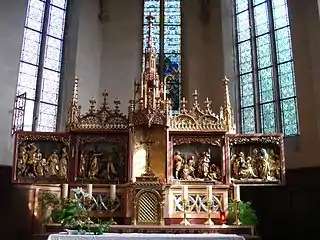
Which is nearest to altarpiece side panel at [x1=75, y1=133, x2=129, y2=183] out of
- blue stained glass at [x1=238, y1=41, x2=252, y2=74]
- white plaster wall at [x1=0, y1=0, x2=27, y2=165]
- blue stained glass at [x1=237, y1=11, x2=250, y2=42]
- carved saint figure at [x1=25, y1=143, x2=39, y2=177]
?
carved saint figure at [x1=25, y1=143, x2=39, y2=177]

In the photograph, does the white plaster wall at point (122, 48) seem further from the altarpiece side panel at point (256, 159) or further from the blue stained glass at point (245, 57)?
the altarpiece side panel at point (256, 159)

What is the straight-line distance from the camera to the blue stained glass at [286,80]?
1309 cm

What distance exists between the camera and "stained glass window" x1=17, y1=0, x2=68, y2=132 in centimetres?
1346

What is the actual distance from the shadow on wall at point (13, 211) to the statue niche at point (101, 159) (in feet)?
8.22

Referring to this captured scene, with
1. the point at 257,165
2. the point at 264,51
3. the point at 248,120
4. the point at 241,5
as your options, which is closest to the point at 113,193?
the point at 257,165

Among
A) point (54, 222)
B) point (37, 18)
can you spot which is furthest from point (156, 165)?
point (37, 18)

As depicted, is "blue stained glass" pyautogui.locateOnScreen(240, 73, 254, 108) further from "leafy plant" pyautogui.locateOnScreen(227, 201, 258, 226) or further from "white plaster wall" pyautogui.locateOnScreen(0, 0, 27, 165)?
"white plaster wall" pyautogui.locateOnScreen(0, 0, 27, 165)

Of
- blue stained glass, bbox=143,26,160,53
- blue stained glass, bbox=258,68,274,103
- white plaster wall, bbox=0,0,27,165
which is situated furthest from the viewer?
blue stained glass, bbox=143,26,160,53

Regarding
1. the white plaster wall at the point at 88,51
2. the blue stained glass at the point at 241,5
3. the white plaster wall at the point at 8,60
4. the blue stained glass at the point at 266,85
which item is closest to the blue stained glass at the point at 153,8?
the white plaster wall at the point at 88,51

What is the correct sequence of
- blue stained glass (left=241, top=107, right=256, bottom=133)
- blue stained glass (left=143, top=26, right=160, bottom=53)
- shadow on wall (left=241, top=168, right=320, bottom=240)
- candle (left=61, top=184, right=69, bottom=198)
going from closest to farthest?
candle (left=61, top=184, right=69, bottom=198) → shadow on wall (left=241, top=168, right=320, bottom=240) → blue stained glass (left=241, top=107, right=256, bottom=133) → blue stained glass (left=143, top=26, right=160, bottom=53)

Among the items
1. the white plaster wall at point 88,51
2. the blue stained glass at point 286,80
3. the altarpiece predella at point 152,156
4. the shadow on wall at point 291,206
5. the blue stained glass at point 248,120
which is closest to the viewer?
the altarpiece predella at point 152,156

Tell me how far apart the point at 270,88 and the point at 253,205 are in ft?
12.0

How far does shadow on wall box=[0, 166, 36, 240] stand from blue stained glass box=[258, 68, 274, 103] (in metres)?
7.45

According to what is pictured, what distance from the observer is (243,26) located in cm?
1498
